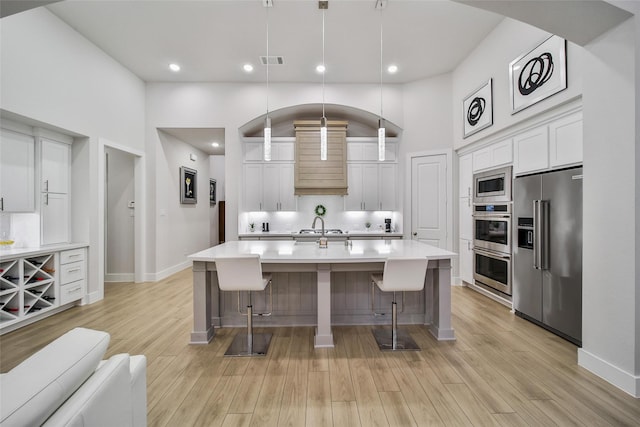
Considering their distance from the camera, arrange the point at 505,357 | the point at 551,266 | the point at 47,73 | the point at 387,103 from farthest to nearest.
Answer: the point at 387,103, the point at 47,73, the point at 551,266, the point at 505,357

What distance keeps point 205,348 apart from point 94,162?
3222 millimetres

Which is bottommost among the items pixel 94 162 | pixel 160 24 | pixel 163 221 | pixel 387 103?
pixel 163 221

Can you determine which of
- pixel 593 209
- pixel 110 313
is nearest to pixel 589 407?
pixel 593 209

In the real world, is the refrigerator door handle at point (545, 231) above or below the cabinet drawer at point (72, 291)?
above

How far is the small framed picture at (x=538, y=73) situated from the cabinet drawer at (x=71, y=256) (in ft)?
18.8

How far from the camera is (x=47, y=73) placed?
333 centimetres

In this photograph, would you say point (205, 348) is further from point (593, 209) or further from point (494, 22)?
point (494, 22)

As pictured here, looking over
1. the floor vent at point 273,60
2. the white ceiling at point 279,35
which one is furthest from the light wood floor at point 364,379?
the floor vent at point 273,60

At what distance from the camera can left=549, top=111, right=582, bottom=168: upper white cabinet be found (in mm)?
2668

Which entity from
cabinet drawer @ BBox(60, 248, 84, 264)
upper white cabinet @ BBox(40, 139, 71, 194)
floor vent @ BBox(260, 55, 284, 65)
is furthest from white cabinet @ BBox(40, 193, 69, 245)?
floor vent @ BBox(260, 55, 284, 65)

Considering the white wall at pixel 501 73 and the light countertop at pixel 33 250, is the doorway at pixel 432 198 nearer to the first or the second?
the white wall at pixel 501 73

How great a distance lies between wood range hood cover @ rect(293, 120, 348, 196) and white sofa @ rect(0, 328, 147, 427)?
4278 mm

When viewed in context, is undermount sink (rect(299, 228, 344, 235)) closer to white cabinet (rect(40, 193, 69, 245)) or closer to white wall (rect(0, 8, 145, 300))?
white wall (rect(0, 8, 145, 300))

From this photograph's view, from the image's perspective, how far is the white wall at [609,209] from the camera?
1.90 meters
